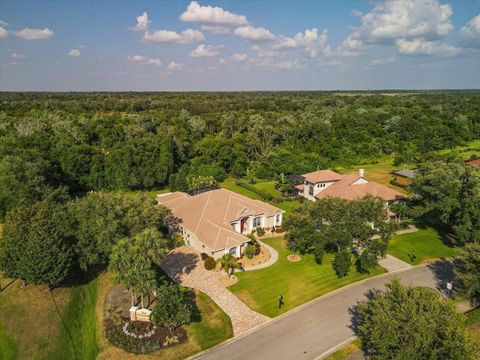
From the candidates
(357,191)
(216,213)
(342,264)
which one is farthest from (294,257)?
(357,191)

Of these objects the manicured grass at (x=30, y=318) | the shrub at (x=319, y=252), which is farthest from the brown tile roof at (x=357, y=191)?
the manicured grass at (x=30, y=318)

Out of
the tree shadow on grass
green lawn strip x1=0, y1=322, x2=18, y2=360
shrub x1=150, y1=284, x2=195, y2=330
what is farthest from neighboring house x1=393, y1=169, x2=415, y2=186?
green lawn strip x1=0, y1=322, x2=18, y2=360

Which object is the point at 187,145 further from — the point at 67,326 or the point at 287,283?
the point at 67,326

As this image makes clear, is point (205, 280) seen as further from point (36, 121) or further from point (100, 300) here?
point (36, 121)

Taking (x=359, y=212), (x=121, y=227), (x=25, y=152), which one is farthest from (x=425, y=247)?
(x=25, y=152)

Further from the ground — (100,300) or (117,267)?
(117,267)

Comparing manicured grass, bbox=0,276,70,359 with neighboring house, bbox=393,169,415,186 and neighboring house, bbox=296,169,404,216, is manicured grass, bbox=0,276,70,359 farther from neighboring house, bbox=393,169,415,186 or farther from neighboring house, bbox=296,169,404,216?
neighboring house, bbox=393,169,415,186
